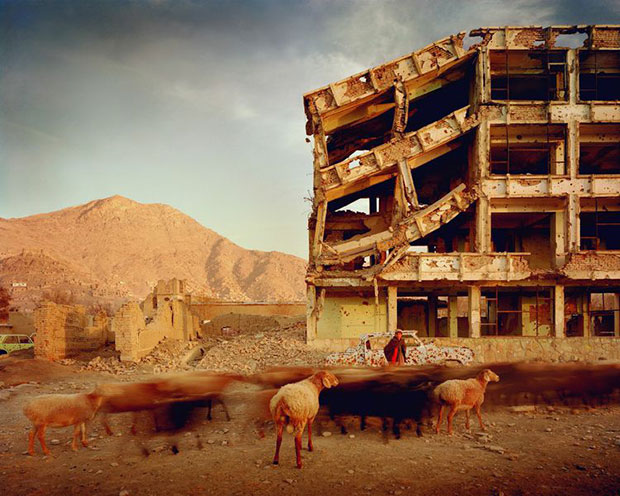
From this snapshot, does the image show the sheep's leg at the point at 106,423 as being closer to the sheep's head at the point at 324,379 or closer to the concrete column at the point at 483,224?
the sheep's head at the point at 324,379

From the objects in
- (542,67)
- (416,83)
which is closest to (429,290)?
(416,83)

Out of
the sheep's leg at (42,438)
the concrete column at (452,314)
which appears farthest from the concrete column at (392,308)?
the sheep's leg at (42,438)

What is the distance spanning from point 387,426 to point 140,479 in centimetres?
485

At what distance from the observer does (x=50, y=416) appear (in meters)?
8.30

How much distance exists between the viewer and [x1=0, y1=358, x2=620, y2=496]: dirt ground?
6.64 metres

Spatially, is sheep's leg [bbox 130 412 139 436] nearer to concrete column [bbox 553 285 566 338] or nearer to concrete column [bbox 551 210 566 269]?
concrete column [bbox 553 285 566 338]

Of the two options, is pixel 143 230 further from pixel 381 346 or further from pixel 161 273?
pixel 381 346

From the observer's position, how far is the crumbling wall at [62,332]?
71.4 ft

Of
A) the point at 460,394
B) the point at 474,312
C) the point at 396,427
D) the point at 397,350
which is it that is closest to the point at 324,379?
the point at 396,427

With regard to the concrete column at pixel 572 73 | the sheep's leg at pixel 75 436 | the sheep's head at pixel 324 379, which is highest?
the concrete column at pixel 572 73

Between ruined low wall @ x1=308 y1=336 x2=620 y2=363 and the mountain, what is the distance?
7864 centimetres

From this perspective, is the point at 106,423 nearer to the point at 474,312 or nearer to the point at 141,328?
the point at 141,328

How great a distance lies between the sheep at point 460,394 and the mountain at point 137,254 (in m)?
88.4

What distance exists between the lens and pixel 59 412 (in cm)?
838
